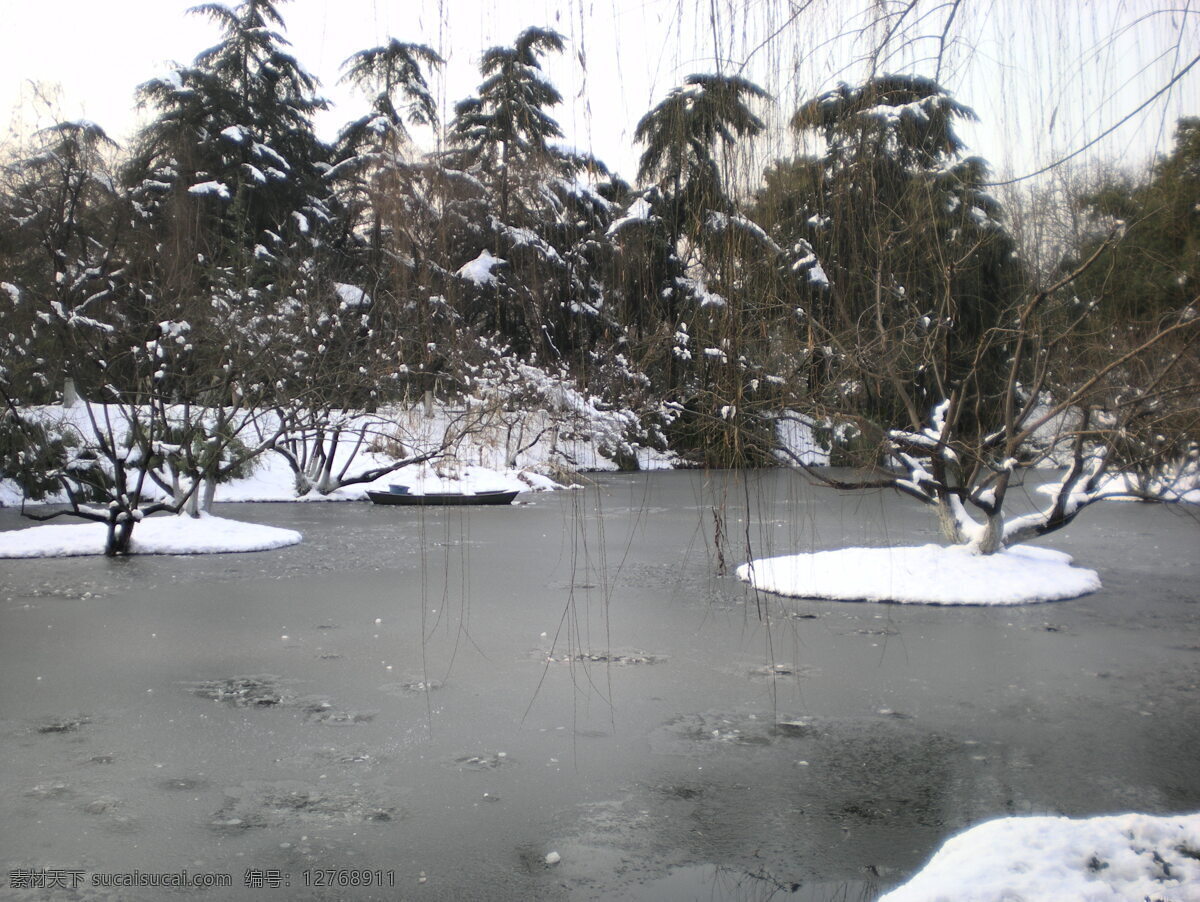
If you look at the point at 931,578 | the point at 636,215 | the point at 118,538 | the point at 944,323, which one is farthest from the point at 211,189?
the point at 636,215

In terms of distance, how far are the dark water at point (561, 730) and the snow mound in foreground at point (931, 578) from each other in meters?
0.35

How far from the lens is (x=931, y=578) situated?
10023mm

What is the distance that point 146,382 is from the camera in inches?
544

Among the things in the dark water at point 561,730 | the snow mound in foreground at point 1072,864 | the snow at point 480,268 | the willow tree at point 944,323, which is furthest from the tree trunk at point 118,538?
the snow mound in foreground at point 1072,864

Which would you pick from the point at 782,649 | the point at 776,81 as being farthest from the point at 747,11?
the point at 782,649

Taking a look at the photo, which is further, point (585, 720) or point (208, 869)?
point (585, 720)

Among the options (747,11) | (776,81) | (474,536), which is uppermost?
(747,11)

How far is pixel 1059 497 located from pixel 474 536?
7646 millimetres

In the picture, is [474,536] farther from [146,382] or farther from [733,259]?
[733,259]

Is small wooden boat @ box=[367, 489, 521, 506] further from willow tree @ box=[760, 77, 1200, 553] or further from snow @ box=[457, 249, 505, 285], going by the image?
snow @ box=[457, 249, 505, 285]

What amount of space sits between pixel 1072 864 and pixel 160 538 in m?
12.5

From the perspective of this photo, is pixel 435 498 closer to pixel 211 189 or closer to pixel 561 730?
pixel 211 189

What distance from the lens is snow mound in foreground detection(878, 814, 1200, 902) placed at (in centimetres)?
257

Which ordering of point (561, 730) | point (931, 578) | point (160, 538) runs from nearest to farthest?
point (561, 730) < point (931, 578) < point (160, 538)
